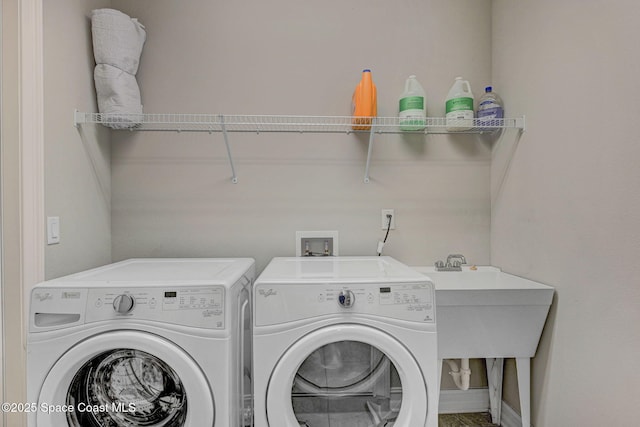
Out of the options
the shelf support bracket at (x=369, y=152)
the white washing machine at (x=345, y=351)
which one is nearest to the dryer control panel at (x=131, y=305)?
the white washing machine at (x=345, y=351)

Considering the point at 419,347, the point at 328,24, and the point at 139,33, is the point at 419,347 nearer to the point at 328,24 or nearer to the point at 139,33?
the point at 328,24

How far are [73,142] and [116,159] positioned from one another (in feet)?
1.07

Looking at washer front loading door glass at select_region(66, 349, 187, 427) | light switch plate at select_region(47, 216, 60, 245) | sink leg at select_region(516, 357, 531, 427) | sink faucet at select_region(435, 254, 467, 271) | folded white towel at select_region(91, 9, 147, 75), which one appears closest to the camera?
washer front loading door glass at select_region(66, 349, 187, 427)

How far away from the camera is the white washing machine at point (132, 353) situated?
1203mm

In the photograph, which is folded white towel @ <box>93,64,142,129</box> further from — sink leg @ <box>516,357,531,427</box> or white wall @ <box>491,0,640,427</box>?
sink leg @ <box>516,357,531,427</box>

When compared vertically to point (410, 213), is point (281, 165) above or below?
above

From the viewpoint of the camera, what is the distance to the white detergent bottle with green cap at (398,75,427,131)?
1.86 m

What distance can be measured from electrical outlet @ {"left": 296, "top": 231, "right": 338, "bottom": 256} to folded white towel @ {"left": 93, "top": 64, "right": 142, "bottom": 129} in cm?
107

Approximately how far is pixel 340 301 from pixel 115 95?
157cm

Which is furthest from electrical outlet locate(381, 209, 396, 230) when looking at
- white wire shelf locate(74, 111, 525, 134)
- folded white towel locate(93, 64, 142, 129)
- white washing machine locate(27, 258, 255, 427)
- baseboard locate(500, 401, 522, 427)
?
folded white towel locate(93, 64, 142, 129)

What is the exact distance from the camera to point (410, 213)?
2.09m

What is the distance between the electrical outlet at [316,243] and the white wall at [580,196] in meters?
0.99

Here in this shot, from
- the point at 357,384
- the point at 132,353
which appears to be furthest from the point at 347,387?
the point at 132,353

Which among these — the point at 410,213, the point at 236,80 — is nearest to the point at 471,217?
the point at 410,213
